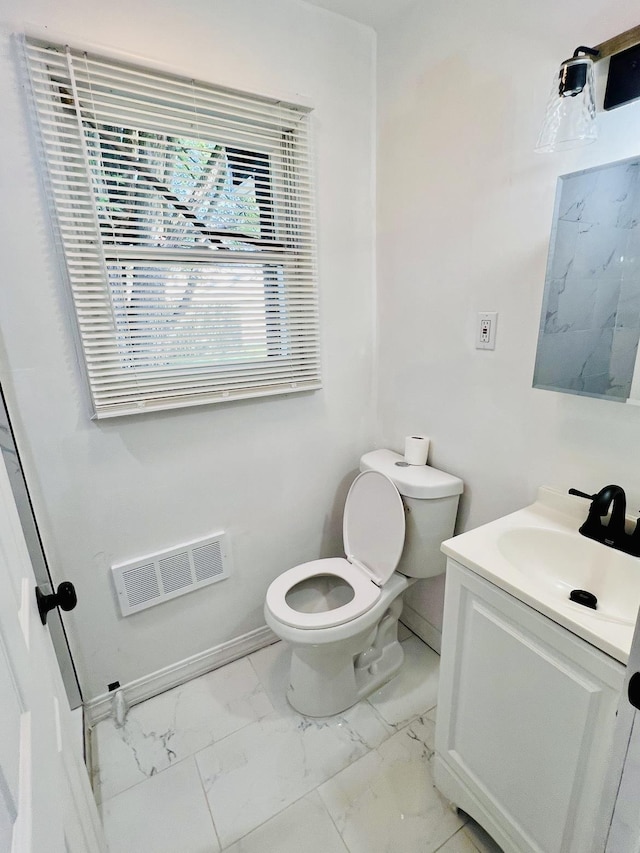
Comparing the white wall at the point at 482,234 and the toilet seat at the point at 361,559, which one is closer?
the white wall at the point at 482,234

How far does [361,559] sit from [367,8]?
6.66 feet

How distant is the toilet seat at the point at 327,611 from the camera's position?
1.39 metres

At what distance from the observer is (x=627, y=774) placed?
22.0 inches

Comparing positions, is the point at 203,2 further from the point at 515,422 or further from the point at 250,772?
the point at 250,772

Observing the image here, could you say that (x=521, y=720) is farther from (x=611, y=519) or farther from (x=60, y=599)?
(x=60, y=599)

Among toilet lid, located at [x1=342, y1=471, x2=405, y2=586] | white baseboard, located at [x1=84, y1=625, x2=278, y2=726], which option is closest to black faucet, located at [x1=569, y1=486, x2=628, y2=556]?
toilet lid, located at [x1=342, y1=471, x2=405, y2=586]

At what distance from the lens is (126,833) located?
1213mm

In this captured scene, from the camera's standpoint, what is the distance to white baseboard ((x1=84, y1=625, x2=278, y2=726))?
1547 millimetres

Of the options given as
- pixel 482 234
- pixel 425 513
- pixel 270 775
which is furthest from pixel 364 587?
pixel 482 234

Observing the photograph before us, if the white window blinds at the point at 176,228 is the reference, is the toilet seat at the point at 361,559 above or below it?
below

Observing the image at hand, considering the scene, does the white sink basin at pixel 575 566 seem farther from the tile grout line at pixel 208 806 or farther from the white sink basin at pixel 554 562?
the tile grout line at pixel 208 806

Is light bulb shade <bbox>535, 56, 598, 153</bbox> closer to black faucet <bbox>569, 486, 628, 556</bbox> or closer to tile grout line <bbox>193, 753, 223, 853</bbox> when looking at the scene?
black faucet <bbox>569, 486, 628, 556</bbox>

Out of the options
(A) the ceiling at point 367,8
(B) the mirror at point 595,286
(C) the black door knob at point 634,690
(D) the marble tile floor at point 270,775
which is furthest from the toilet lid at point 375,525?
(A) the ceiling at point 367,8

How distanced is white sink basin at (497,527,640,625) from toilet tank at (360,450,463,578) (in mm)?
375
